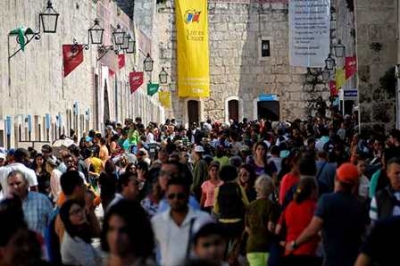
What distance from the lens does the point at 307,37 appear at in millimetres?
35906

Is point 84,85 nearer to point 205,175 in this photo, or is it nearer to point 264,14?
point 205,175

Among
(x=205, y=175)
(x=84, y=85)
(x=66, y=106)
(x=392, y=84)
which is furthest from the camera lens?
(x=84, y=85)

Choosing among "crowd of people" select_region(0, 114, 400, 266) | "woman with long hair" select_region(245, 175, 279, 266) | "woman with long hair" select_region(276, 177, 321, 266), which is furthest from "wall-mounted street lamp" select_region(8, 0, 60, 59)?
"woman with long hair" select_region(276, 177, 321, 266)

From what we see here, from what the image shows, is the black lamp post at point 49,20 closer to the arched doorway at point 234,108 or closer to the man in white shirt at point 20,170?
the man in white shirt at point 20,170

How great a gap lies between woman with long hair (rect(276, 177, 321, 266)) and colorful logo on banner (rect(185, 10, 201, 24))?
140 feet

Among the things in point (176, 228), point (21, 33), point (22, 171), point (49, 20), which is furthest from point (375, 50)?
point (176, 228)

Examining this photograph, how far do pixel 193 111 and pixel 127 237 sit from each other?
5207 centimetres

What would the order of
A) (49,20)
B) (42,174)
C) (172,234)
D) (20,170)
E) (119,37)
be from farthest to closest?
(119,37)
(49,20)
(42,174)
(20,170)
(172,234)

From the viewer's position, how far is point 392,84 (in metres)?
24.0

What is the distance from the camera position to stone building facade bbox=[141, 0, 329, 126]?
191 ft

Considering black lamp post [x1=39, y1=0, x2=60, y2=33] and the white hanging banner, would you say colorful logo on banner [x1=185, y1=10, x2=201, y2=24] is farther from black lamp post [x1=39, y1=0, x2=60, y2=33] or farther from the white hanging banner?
black lamp post [x1=39, y1=0, x2=60, y2=33]

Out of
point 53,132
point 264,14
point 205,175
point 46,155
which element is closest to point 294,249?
point 205,175

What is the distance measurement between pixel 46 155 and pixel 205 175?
260 centimetres

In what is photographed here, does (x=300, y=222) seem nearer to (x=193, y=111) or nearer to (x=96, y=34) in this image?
(x=96, y=34)
